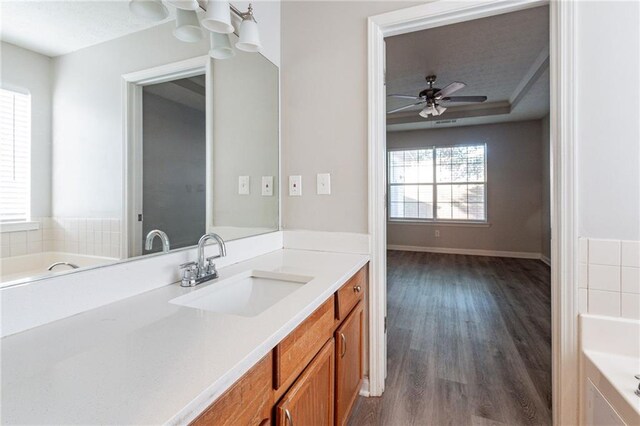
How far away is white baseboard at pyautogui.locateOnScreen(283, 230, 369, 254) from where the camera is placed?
64.7 inches

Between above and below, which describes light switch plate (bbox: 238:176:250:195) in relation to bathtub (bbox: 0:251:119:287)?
above

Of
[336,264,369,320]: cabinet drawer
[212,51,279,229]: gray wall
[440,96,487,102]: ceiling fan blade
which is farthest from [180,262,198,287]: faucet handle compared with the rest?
[440,96,487,102]: ceiling fan blade

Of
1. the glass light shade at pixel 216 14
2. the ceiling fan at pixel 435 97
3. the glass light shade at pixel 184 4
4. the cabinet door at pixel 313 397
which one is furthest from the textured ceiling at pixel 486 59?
the cabinet door at pixel 313 397

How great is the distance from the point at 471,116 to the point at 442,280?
2.92m

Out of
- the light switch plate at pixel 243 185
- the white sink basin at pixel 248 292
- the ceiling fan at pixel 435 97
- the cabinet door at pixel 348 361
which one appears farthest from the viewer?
the ceiling fan at pixel 435 97

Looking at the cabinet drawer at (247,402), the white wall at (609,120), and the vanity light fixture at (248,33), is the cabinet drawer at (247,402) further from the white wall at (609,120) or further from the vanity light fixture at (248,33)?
the white wall at (609,120)

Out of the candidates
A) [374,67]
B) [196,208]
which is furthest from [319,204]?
[374,67]

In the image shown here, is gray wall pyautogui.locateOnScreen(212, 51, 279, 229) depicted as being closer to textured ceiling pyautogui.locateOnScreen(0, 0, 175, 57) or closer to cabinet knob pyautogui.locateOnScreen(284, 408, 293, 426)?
textured ceiling pyautogui.locateOnScreen(0, 0, 175, 57)

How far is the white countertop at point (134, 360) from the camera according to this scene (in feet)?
1.45

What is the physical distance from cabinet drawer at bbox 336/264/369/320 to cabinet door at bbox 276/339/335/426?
0.16 meters

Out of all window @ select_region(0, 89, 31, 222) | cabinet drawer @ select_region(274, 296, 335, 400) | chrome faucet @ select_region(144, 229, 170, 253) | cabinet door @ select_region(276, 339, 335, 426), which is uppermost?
window @ select_region(0, 89, 31, 222)

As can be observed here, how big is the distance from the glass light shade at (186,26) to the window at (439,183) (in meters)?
5.31

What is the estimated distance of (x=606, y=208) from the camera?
1244mm

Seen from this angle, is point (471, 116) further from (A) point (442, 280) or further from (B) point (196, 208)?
(B) point (196, 208)
